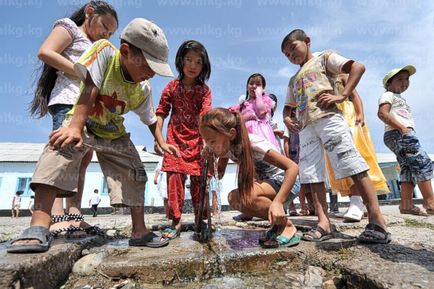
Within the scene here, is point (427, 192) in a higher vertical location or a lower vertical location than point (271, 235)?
higher

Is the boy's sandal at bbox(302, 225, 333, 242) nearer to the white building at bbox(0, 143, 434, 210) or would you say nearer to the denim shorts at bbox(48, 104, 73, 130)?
the denim shorts at bbox(48, 104, 73, 130)

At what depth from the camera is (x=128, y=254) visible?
1.92 meters

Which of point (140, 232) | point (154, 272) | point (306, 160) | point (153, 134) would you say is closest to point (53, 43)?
point (153, 134)

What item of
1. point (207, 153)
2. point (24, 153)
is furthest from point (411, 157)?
point (24, 153)

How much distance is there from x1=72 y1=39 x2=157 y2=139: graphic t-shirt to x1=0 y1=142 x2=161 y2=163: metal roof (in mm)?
16425

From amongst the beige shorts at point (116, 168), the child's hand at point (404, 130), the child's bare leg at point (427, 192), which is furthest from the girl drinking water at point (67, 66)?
the child's bare leg at point (427, 192)

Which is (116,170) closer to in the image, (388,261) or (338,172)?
(338,172)

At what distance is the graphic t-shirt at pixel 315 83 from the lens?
242 centimetres

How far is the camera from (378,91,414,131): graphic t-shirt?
3711 mm

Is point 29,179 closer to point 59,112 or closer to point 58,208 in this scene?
point 58,208

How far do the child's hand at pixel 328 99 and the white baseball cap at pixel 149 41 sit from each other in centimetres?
126

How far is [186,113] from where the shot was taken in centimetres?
290

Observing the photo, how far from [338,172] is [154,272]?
153cm

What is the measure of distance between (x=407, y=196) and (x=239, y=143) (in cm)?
302
